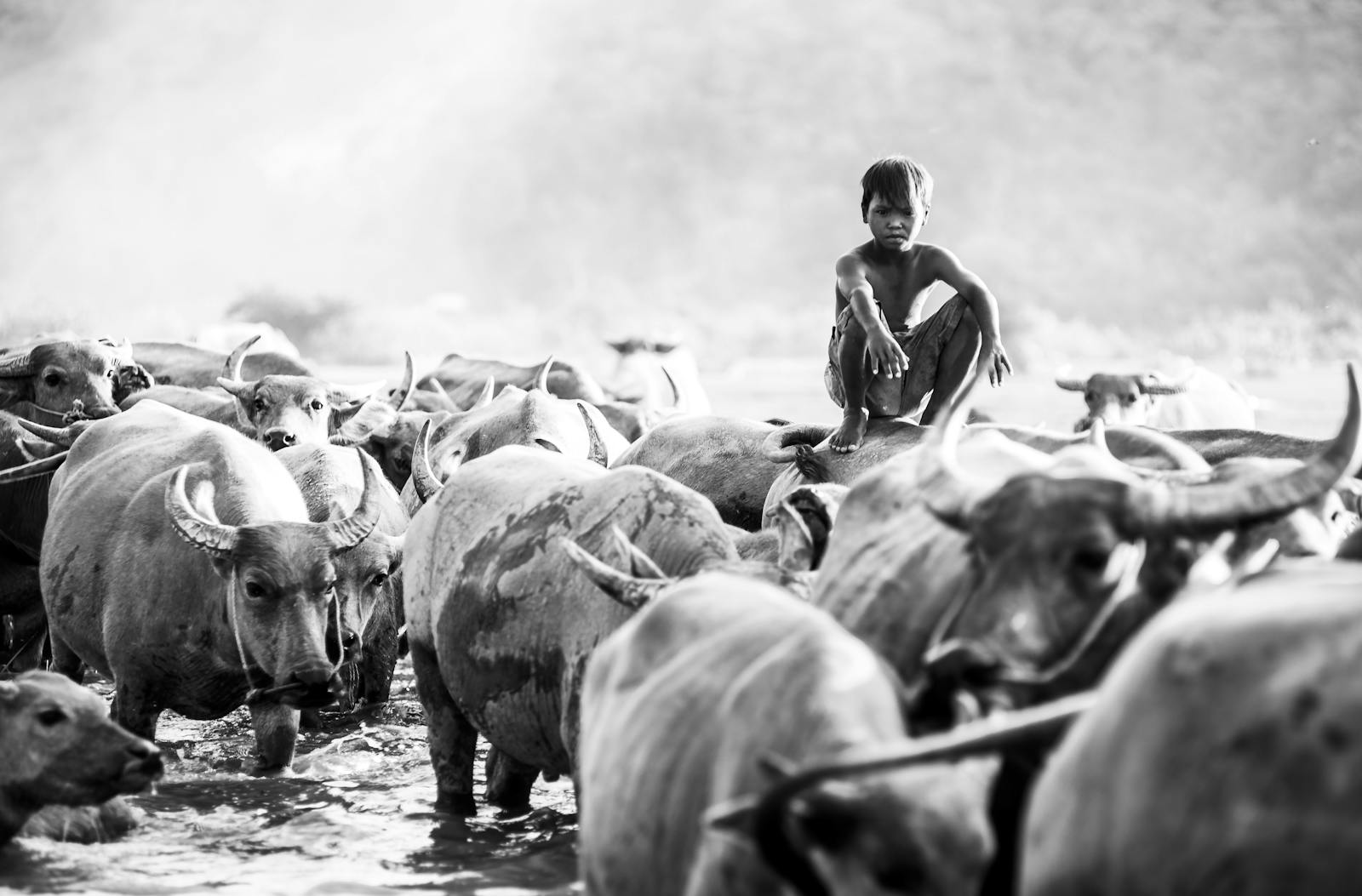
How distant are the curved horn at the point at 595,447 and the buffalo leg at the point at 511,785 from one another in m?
4.24

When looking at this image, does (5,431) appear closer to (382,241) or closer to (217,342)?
(217,342)

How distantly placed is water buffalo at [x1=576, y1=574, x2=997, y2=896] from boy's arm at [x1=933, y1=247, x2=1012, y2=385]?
3.63 meters

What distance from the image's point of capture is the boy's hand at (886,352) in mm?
7711

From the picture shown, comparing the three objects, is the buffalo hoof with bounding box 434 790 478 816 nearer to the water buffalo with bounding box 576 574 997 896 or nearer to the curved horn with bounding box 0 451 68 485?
the water buffalo with bounding box 576 574 997 896

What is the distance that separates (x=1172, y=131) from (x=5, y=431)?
3832 inches

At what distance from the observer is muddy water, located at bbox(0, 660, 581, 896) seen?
21.3 ft

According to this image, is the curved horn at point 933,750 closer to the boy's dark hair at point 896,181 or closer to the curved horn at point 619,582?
the curved horn at point 619,582

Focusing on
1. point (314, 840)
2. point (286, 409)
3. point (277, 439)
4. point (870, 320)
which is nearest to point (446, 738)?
point (314, 840)

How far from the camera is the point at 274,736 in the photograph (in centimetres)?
841

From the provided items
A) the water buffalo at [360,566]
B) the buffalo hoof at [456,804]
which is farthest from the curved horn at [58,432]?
the buffalo hoof at [456,804]

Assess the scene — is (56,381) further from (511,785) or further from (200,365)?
(511,785)

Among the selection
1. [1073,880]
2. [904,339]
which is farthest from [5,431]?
[1073,880]

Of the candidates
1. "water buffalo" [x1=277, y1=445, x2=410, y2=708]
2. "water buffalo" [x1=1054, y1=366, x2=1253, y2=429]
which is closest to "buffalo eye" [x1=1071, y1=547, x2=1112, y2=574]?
"water buffalo" [x1=277, y1=445, x2=410, y2=708]

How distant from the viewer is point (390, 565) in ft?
29.1
